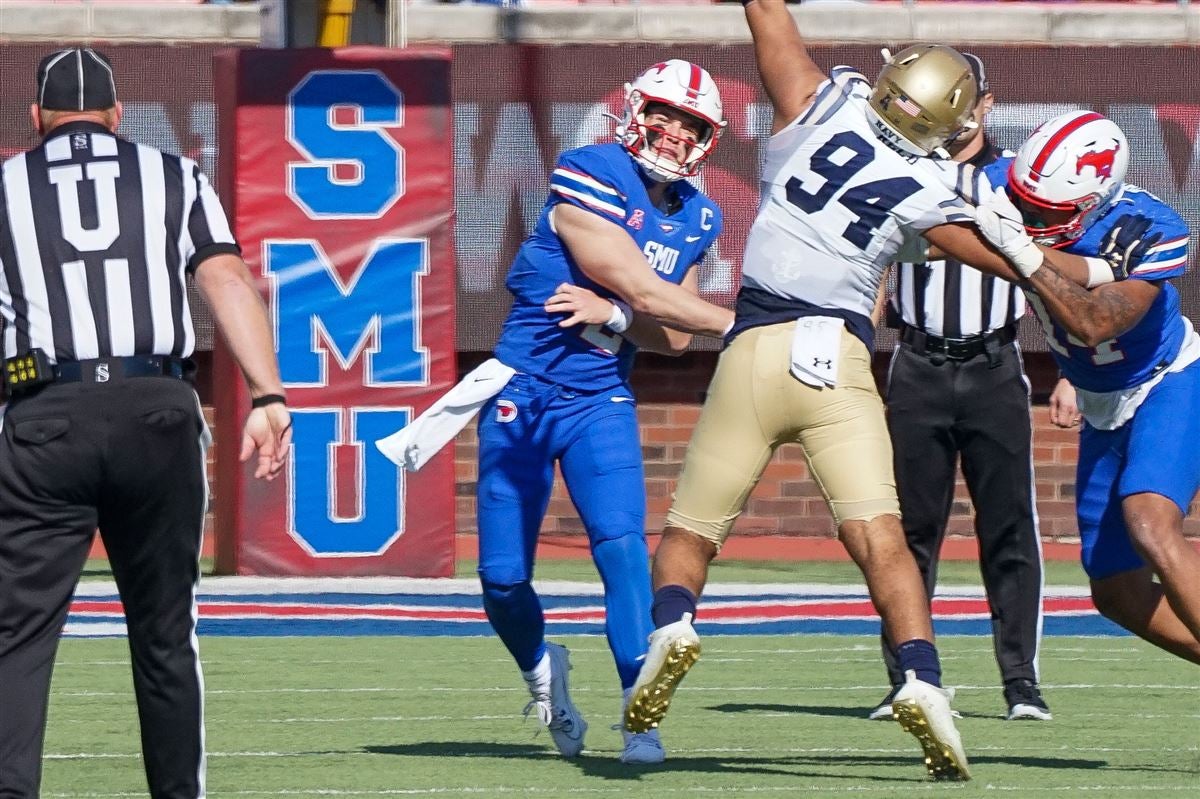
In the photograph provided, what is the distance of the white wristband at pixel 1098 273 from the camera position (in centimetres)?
602

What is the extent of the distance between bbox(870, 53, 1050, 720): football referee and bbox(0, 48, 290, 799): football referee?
320cm

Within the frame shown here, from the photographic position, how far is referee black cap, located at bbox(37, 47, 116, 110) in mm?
4836

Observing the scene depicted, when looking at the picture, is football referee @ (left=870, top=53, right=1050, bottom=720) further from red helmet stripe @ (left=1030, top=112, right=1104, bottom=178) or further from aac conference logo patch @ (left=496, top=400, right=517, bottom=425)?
aac conference logo patch @ (left=496, top=400, right=517, bottom=425)

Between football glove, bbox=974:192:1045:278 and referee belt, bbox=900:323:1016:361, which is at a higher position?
football glove, bbox=974:192:1045:278

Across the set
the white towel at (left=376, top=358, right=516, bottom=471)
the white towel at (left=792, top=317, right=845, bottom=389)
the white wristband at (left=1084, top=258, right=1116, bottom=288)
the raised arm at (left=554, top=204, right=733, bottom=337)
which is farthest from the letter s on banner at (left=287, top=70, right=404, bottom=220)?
the white towel at (left=792, top=317, right=845, bottom=389)

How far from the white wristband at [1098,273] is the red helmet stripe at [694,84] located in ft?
3.61

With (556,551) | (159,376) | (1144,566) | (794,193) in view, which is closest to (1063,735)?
(1144,566)

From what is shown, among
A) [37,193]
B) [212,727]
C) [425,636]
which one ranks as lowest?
[425,636]

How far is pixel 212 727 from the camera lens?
6848 millimetres

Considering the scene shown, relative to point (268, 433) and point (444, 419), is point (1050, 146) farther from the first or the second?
point (268, 433)

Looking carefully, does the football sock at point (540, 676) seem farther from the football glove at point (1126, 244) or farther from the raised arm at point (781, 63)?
the football glove at point (1126, 244)

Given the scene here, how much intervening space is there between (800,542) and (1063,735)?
6.64 meters

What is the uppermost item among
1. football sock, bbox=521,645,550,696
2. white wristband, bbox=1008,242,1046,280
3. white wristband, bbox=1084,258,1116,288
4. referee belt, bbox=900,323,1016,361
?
white wristband, bbox=1008,242,1046,280

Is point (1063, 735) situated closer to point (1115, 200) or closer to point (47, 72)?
point (1115, 200)
